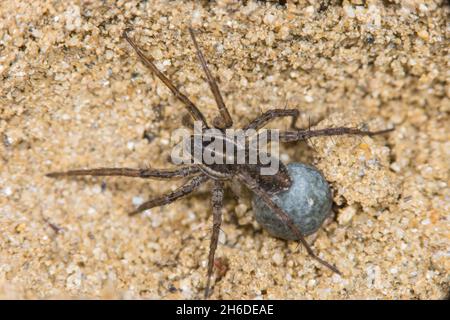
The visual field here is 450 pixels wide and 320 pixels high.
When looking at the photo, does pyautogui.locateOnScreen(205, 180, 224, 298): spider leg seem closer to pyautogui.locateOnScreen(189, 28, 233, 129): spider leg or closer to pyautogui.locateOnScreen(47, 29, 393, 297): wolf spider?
pyautogui.locateOnScreen(47, 29, 393, 297): wolf spider

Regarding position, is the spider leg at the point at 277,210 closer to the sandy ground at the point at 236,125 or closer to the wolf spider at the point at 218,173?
the wolf spider at the point at 218,173

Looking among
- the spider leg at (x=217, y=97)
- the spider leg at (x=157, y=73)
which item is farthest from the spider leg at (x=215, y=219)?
the spider leg at (x=157, y=73)

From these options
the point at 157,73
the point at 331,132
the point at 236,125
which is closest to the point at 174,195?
the point at 236,125

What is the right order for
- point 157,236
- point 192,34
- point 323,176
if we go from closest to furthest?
point 192,34 → point 323,176 → point 157,236

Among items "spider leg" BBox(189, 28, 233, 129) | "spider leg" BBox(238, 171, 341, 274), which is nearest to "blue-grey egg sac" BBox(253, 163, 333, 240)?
"spider leg" BBox(238, 171, 341, 274)

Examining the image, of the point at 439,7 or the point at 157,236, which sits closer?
the point at 439,7

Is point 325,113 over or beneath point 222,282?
over

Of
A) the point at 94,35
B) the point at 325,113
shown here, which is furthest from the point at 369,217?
the point at 94,35

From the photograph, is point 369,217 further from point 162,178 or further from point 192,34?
point 192,34
